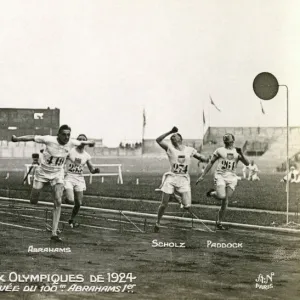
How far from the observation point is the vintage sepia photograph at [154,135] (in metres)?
5.91

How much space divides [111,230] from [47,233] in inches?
23.2

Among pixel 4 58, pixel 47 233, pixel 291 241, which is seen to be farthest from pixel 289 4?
pixel 47 233

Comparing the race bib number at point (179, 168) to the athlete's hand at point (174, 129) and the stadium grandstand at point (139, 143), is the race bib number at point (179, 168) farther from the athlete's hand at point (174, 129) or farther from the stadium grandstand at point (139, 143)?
the athlete's hand at point (174, 129)

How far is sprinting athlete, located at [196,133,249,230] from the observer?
6.48m

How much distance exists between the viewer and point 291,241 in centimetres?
620

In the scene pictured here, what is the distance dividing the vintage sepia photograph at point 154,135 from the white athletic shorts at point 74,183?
0.01 meters

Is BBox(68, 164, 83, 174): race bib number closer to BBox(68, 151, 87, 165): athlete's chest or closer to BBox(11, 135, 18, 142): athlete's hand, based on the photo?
BBox(68, 151, 87, 165): athlete's chest

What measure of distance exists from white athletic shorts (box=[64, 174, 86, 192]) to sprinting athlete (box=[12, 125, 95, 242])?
20 centimetres

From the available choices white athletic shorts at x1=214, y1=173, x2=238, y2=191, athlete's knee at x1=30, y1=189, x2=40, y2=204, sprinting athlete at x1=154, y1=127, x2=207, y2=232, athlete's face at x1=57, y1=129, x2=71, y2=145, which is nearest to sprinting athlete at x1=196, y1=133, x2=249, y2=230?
white athletic shorts at x1=214, y1=173, x2=238, y2=191

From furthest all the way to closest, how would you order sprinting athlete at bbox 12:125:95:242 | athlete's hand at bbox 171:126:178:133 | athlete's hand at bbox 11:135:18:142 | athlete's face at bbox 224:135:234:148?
athlete's face at bbox 224:135:234:148
athlete's hand at bbox 171:126:178:133
sprinting athlete at bbox 12:125:95:242
athlete's hand at bbox 11:135:18:142

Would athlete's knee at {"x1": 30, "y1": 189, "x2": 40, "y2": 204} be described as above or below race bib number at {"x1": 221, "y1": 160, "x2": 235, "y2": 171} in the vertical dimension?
below

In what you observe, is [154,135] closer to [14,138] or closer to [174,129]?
[174,129]

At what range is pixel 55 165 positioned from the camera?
6.04 metres

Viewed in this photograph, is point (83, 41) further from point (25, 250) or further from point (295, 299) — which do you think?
point (295, 299)
